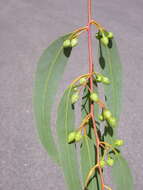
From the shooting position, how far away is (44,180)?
2.01 m

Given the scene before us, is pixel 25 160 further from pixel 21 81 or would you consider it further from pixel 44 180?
pixel 21 81

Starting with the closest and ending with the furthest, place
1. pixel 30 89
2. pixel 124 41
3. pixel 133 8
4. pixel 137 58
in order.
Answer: pixel 30 89 < pixel 137 58 < pixel 124 41 < pixel 133 8

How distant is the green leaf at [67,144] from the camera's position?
2.09ft

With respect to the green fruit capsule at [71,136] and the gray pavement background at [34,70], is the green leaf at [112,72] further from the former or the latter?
the gray pavement background at [34,70]

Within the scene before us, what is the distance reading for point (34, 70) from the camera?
2.82 metres

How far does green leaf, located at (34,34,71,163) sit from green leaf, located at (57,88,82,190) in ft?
0.09

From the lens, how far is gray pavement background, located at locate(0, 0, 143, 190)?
6.74 ft

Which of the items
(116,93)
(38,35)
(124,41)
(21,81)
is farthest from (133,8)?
(116,93)

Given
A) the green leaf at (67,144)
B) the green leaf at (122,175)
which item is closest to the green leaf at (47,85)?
the green leaf at (67,144)

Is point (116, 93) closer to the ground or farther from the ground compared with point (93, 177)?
farther from the ground

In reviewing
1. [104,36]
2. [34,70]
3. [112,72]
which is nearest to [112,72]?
[112,72]

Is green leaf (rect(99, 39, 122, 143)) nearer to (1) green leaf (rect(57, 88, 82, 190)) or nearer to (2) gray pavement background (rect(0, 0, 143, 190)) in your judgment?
(1) green leaf (rect(57, 88, 82, 190))

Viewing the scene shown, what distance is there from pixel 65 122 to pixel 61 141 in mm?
47

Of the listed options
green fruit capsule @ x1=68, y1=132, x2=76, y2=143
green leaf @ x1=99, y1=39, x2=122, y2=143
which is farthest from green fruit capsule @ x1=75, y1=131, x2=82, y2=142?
green leaf @ x1=99, y1=39, x2=122, y2=143
